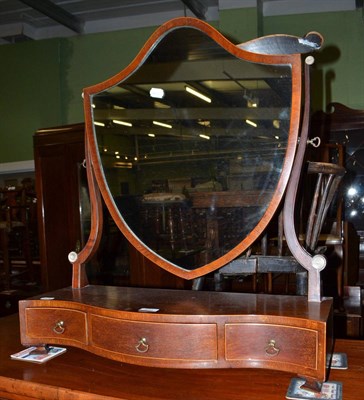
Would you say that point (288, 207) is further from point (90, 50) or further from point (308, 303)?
point (90, 50)

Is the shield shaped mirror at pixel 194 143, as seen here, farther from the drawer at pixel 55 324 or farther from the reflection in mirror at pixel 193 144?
the drawer at pixel 55 324

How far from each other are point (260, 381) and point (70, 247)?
8.01 ft

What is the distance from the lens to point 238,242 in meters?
0.99

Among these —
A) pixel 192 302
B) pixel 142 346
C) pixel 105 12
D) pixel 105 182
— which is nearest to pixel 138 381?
pixel 142 346

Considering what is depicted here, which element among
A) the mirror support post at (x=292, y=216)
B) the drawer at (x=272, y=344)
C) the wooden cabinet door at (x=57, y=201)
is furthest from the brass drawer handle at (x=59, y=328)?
the wooden cabinet door at (x=57, y=201)

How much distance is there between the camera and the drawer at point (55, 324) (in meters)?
1.00

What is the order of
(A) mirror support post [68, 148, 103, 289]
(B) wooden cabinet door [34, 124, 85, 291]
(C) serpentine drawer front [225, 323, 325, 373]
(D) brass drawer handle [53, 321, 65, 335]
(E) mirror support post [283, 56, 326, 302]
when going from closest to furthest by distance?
1. (C) serpentine drawer front [225, 323, 325, 373]
2. (E) mirror support post [283, 56, 326, 302]
3. (D) brass drawer handle [53, 321, 65, 335]
4. (A) mirror support post [68, 148, 103, 289]
5. (B) wooden cabinet door [34, 124, 85, 291]

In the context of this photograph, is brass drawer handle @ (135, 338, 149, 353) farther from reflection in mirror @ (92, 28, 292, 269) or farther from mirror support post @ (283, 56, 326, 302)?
mirror support post @ (283, 56, 326, 302)

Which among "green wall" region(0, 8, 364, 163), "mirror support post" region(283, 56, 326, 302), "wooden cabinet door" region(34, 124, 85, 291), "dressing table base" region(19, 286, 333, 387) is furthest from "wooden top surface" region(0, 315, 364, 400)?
"green wall" region(0, 8, 364, 163)

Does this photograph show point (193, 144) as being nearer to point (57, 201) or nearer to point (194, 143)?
point (194, 143)

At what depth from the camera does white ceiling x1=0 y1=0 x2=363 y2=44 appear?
130 inches

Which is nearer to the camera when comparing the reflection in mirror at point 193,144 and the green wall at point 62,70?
the reflection in mirror at point 193,144

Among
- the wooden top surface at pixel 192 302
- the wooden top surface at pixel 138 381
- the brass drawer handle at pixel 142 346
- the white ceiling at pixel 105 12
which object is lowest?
the wooden top surface at pixel 138 381

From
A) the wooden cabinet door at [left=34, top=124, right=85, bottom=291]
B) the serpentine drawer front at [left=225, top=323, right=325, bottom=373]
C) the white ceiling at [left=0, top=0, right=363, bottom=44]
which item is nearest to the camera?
the serpentine drawer front at [left=225, top=323, right=325, bottom=373]
